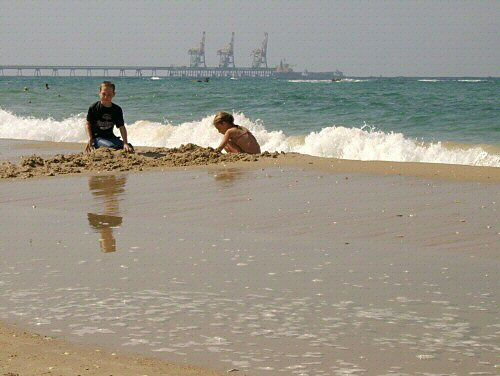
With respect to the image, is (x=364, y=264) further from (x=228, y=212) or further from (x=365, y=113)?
(x=365, y=113)

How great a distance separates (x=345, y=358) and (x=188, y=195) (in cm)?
538

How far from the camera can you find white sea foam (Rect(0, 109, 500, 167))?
16672mm

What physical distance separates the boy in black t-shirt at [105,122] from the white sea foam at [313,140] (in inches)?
193

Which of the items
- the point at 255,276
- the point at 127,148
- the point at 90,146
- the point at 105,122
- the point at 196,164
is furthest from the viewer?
the point at 90,146

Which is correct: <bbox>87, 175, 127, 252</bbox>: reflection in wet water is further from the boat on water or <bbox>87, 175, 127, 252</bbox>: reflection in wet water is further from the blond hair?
the boat on water

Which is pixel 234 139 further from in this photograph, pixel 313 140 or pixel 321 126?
pixel 321 126

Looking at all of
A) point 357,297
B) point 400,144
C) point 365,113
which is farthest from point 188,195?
point 365,113

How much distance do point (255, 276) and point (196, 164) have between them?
647 cm

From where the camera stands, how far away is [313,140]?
17.9 meters

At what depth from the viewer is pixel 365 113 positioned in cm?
3078

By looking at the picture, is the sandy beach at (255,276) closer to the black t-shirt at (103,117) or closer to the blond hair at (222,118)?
the blond hair at (222,118)

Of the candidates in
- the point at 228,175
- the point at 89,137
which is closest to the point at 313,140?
the point at 89,137

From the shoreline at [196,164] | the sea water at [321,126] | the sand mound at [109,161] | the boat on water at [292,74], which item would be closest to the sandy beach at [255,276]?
the shoreline at [196,164]

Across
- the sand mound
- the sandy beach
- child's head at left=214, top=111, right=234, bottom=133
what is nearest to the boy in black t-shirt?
the sand mound
